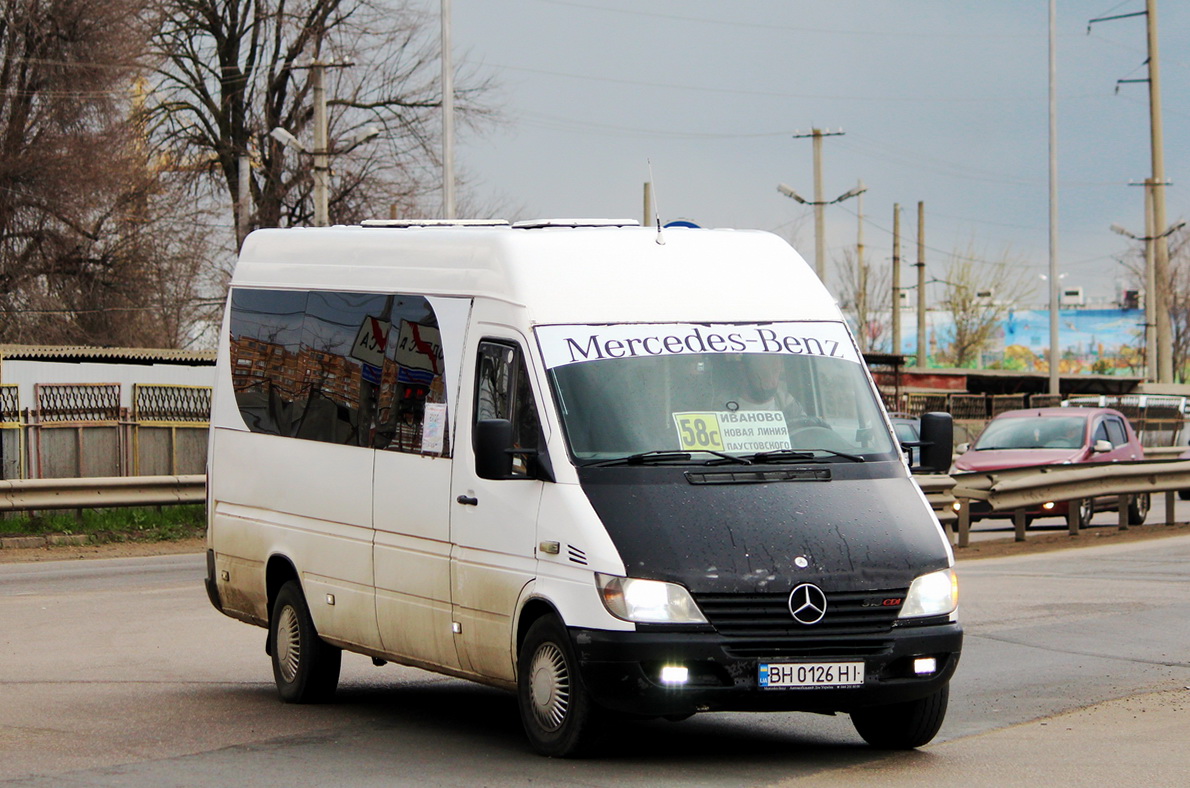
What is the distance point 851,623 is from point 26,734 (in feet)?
13.8

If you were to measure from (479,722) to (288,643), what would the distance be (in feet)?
5.14

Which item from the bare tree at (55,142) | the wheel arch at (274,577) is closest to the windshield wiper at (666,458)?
the wheel arch at (274,577)

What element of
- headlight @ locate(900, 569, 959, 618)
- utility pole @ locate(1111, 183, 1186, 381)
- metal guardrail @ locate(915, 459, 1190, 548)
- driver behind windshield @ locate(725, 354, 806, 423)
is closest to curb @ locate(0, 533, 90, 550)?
metal guardrail @ locate(915, 459, 1190, 548)

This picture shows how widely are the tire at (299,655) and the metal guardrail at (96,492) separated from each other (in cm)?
1195

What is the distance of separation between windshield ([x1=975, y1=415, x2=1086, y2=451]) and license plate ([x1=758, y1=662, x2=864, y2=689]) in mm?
17351

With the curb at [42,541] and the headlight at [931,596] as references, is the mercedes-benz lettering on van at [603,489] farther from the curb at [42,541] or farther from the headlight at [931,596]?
the curb at [42,541]

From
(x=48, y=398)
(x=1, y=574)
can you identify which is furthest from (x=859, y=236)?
(x=1, y=574)

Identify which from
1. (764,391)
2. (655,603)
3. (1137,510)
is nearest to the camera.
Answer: (655,603)

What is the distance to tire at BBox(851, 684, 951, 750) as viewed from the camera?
8.25 metres

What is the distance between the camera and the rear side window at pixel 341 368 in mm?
9227

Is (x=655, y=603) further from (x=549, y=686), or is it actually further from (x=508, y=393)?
(x=508, y=393)

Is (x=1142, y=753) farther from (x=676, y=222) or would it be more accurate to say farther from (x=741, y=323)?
(x=676, y=222)

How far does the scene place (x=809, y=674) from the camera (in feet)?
24.9

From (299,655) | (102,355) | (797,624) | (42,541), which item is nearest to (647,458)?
(797,624)
